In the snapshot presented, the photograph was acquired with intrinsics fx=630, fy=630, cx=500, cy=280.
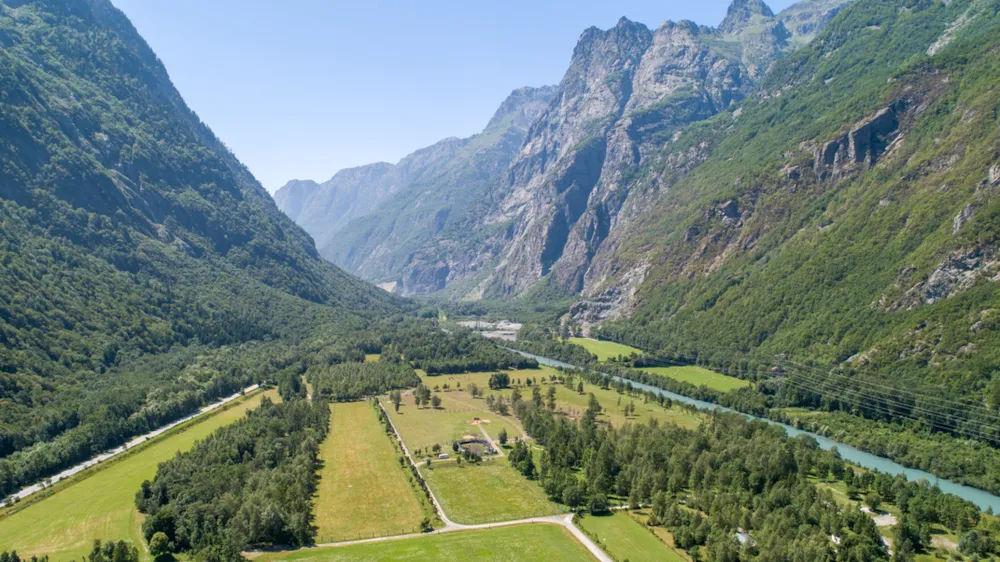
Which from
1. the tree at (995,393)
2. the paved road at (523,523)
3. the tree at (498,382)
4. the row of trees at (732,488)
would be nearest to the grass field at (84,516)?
the paved road at (523,523)

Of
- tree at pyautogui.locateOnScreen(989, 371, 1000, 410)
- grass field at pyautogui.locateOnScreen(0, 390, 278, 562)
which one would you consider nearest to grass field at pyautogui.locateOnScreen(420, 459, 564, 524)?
grass field at pyautogui.locateOnScreen(0, 390, 278, 562)

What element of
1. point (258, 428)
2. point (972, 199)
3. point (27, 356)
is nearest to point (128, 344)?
point (27, 356)

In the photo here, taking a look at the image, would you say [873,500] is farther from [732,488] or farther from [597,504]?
[597,504]

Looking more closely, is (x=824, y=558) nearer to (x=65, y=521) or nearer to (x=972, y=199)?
(x=65, y=521)

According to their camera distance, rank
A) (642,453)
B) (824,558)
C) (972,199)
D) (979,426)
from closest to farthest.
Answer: (824,558)
(642,453)
(979,426)
(972,199)

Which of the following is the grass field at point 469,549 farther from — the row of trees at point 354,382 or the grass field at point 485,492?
the row of trees at point 354,382

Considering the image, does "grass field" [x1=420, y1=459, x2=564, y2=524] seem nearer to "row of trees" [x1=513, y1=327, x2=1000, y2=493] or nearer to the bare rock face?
"row of trees" [x1=513, y1=327, x2=1000, y2=493]

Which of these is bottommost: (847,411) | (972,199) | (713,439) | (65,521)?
(847,411)
